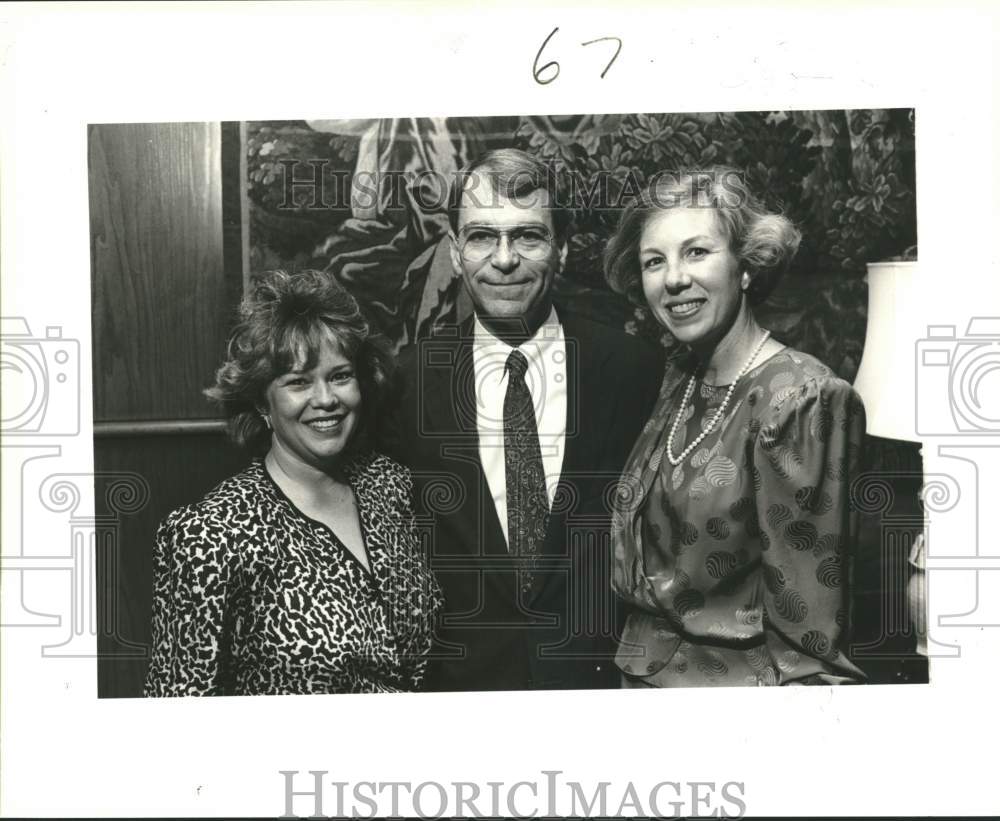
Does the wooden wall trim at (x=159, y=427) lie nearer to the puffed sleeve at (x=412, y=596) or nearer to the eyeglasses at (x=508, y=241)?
the puffed sleeve at (x=412, y=596)

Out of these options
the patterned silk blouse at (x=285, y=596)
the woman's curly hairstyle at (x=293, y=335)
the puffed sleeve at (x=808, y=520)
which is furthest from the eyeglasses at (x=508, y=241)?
the puffed sleeve at (x=808, y=520)

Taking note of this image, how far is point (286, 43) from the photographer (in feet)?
8.40

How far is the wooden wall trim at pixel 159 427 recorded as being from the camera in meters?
2.61

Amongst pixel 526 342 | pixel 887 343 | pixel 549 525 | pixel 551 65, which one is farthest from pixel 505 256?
pixel 887 343

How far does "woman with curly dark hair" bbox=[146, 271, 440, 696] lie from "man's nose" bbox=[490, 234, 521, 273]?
32 cm

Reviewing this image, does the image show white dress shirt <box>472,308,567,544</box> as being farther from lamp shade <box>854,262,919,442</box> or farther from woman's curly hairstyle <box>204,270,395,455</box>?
lamp shade <box>854,262,919,442</box>

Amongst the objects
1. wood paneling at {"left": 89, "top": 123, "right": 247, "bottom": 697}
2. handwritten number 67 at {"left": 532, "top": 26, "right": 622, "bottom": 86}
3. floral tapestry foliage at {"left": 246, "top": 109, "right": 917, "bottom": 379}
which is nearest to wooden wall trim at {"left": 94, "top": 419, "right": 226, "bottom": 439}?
wood paneling at {"left": 89, "top": 123, "right": 247, "bottom": 697}

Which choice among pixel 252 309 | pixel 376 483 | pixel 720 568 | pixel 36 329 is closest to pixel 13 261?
pixel 36 329

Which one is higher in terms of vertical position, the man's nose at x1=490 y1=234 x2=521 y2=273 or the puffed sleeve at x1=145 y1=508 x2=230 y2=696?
the man's nose at x1=490 y1=234 x2=521 y2=273

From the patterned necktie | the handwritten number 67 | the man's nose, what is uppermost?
the handwritten number 67

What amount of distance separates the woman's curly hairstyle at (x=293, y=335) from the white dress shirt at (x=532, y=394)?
0.21 m

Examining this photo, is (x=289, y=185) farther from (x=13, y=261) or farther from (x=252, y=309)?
(x=13, y=261)

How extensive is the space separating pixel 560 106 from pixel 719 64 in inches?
14.3

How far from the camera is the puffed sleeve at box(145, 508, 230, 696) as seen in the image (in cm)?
255
